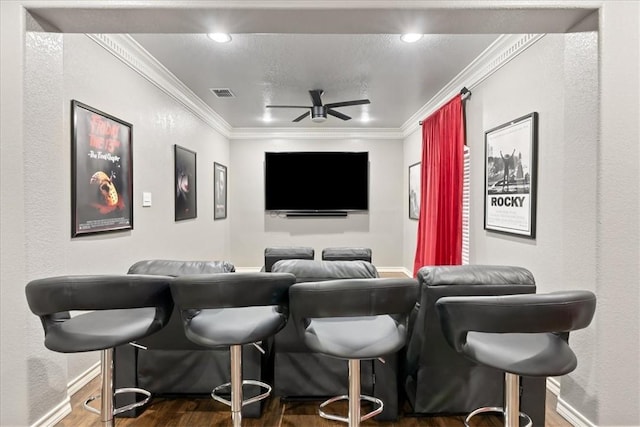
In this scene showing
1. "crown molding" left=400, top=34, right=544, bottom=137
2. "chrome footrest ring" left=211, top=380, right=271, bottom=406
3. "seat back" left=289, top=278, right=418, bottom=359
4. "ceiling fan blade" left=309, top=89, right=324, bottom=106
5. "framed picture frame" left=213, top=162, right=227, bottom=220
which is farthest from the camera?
"framed picture frame" left=213, top=162, right=227, bottom=220

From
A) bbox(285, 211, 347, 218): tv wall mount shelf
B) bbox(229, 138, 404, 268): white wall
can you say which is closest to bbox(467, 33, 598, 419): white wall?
bbox(229, 138, 404, 268): white wall

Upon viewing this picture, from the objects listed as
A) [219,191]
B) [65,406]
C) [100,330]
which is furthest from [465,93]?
[65,406]

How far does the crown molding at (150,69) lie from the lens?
2.91 meters

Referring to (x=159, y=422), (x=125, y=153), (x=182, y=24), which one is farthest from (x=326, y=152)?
(x=159, y=422)

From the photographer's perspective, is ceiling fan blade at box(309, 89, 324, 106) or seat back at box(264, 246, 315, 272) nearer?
seat back at box(264, 246, 315, 272)

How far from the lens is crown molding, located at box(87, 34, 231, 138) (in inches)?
115

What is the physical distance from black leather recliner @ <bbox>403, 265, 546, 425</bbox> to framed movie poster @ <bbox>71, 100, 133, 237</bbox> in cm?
247

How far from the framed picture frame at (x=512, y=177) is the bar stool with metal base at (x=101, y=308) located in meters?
2.72

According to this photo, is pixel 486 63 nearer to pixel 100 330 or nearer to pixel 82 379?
pixel 100 330

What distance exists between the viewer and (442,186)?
4348 millimetres

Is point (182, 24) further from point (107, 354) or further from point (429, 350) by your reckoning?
point (429, 350)

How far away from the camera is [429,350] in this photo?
197 centimetres

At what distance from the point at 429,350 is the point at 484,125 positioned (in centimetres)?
255

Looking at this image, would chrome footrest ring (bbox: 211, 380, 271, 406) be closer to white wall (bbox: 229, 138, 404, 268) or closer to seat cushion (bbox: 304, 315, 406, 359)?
seat cushion (bbox: 304, 315, 406, 359)
